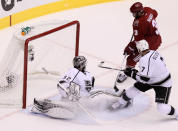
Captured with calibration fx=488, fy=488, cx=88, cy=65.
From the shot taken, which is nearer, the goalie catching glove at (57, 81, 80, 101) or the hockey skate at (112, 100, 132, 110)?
the goalie catching glove at (57, 81, 80, 101)

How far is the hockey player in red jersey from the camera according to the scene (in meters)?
4.77

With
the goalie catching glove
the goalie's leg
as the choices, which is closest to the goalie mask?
the goalie catching glove

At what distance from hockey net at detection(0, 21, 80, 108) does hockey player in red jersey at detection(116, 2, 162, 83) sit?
58 cm

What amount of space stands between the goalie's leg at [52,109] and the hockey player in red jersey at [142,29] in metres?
0.97

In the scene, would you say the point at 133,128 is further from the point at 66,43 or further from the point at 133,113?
the point at 66,43

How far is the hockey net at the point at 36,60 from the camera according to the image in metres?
4.41

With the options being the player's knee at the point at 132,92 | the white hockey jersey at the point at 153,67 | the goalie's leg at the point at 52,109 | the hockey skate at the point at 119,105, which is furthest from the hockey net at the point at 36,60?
the white hockey jersey at the point at 153,67

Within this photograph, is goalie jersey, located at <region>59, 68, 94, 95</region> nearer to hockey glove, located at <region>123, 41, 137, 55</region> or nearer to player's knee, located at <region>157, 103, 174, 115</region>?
player's knee, located at <region>157, 103, 174, 115</region>

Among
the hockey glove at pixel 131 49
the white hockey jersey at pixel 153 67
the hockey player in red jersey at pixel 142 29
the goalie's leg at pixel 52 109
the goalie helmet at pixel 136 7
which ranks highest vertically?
the goalie helmet at pixel 136 7

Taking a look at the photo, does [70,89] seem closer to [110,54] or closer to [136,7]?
[136,7]

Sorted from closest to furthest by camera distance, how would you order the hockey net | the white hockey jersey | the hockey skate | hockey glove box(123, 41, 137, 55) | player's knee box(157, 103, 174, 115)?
the white hockey jersey
player's knee box(157, 103, 174, 115)
the hockey net
the hockey skate
hockey glove box(123, 41, 137, 55)

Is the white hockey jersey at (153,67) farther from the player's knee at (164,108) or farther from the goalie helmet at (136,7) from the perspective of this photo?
the goalie helmet at (136,7)

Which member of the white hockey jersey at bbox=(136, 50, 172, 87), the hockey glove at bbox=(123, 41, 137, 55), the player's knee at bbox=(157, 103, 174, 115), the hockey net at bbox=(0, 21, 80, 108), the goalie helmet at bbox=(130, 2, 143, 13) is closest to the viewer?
the white hockey jersey at bbox=(136, 50, 172, 87)

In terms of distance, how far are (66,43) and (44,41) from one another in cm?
32
